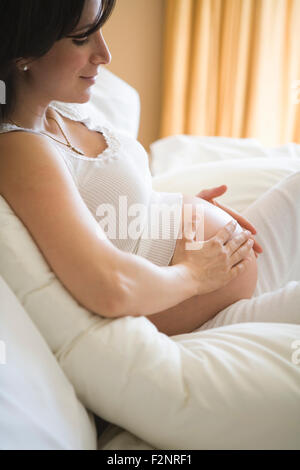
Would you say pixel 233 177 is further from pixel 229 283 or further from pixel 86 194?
pixel 86 194

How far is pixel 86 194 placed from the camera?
33.7 inches


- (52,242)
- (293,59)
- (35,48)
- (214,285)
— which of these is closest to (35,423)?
(52,242)

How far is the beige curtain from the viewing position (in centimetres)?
249

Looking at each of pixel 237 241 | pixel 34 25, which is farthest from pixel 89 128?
pixel 237 241

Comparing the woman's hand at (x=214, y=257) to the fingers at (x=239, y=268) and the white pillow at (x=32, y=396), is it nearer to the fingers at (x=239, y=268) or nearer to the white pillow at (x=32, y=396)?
the fingers at (x=239, y=268)

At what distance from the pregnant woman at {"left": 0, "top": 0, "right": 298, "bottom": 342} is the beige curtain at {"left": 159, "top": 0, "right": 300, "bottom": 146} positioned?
174 centimetres

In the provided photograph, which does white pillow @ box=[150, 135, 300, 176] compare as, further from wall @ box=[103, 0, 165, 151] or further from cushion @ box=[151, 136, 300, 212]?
wall @ box=[103, 0, 165, 151]

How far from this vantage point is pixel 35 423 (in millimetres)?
486

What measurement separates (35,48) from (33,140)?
0.16m

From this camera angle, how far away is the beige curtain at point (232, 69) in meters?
2.49

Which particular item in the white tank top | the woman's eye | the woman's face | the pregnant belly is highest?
the woman's eye

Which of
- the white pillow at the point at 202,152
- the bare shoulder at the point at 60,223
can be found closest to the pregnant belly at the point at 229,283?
the bare shoulder at the point at 60,223

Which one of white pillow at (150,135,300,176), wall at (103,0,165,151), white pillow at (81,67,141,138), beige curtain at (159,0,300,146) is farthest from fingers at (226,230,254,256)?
wall at (103,0,165,151)
